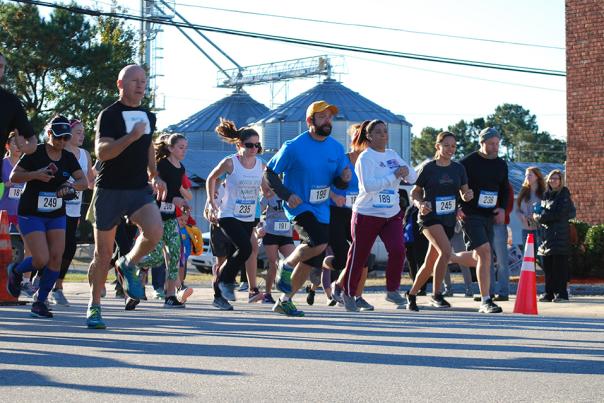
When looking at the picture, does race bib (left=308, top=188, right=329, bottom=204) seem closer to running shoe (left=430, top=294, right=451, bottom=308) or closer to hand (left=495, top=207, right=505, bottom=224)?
hand (left=495, top=207, right=505, bottom=224)

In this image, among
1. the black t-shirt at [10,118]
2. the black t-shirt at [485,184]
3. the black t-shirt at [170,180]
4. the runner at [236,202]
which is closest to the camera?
the black t-shirt at [10,118]

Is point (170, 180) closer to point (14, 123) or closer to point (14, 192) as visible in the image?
point (14, 192)

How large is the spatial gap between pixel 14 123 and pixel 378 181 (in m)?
4.06

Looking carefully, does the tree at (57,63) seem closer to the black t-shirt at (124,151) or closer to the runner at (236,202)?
the runner at (236,202)

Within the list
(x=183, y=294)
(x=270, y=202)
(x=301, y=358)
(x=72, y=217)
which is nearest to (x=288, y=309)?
(x=183, y=294)

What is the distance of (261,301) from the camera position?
15414 millimetres

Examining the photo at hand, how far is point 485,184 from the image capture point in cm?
1390

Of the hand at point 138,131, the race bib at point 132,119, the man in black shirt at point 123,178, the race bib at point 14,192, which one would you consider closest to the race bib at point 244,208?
the race bib at point 14,192

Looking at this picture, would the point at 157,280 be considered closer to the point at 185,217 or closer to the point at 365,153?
the point at 185,217

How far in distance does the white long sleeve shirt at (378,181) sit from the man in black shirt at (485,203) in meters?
1.23

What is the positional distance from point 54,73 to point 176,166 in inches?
1349

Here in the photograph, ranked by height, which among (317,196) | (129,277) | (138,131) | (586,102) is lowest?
(129,277)

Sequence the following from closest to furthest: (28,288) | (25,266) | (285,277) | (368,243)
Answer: (285,277)
(25,266)
(368,243)
(28,288)

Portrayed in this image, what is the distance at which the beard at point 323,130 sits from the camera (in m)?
11.7
